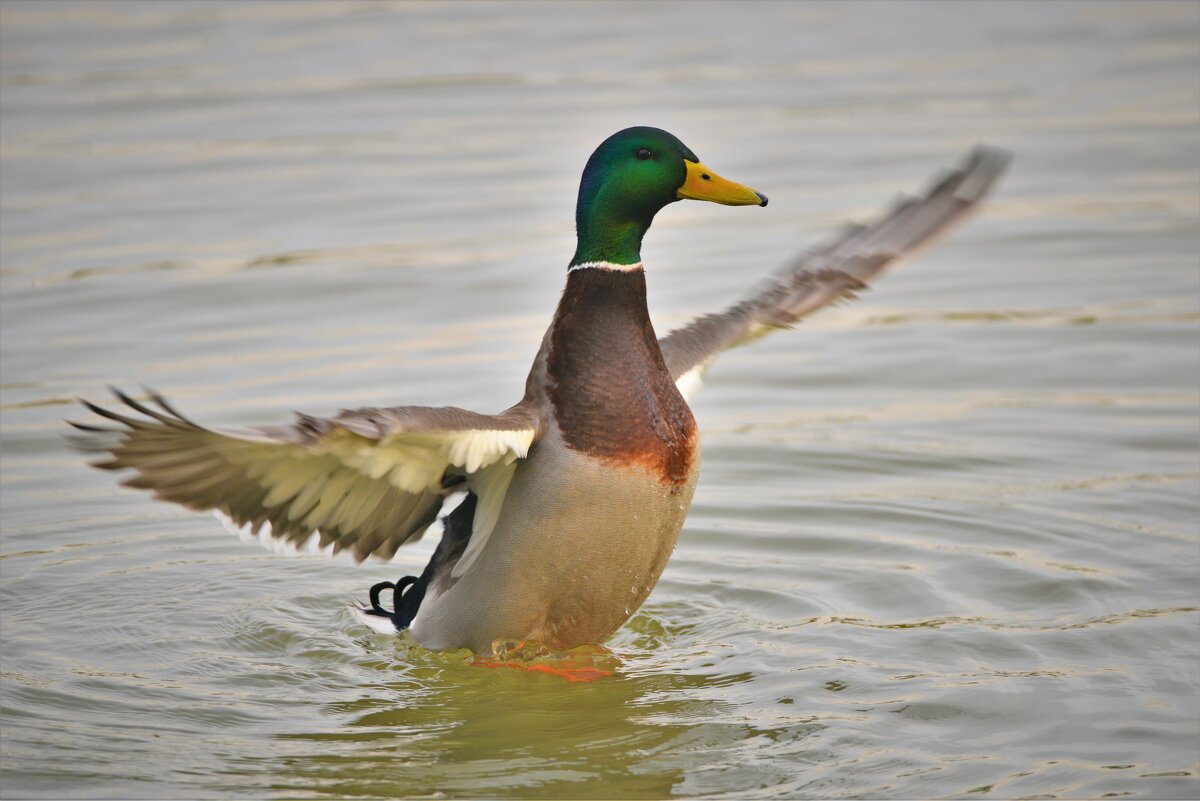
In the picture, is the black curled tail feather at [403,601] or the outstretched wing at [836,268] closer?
the black curled tail feather at [403,601]

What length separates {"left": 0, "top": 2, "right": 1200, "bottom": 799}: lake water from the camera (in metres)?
5.65

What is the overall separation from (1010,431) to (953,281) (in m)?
2.26

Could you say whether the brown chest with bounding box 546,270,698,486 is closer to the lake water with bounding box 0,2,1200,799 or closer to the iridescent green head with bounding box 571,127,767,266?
the iridescent green head with bounding box 571,127,767,266

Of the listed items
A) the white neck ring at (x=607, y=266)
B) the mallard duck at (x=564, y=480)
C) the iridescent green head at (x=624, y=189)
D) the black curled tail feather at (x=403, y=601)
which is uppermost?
the iridescent green head at (x=624, y=189)

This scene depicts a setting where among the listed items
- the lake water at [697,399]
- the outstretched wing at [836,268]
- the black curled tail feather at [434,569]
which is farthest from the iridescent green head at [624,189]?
the lake water at [697,399]

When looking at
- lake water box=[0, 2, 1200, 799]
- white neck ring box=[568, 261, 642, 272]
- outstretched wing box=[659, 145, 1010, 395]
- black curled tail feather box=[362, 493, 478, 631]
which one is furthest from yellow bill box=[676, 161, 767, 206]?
lake water box=[0, 2, 1200, 799]

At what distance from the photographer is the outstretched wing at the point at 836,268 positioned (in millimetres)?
6539

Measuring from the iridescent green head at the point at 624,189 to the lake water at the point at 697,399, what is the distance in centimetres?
146

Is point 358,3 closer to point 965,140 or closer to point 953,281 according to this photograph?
point 965,140

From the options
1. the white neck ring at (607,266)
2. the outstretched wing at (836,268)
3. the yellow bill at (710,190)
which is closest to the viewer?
the white neck ring at (607,266)

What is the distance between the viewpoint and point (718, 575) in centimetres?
705

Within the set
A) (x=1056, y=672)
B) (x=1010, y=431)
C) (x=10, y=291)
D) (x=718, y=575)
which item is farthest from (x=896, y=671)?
(x=10, y=291)

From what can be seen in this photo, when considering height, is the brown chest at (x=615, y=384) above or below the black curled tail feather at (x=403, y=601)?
above

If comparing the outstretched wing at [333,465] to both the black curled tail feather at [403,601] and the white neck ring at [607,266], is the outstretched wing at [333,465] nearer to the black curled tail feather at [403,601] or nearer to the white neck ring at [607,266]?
the black curled tail feather at [403,601]
